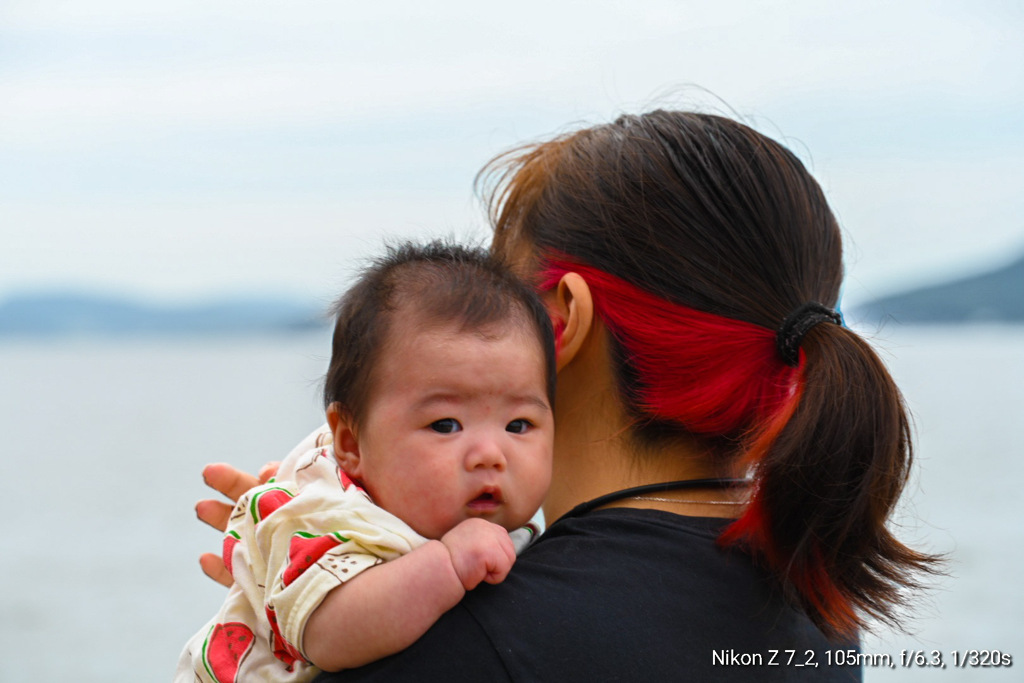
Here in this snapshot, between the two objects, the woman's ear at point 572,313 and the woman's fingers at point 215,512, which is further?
the woman's fingers at point 215,512

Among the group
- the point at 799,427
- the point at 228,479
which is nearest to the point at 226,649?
the point at 228,479

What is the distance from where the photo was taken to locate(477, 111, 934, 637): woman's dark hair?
1319 millimetres

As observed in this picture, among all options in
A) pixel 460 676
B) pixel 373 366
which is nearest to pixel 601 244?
pixel 373 366

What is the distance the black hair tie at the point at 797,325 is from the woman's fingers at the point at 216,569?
37.5 inches

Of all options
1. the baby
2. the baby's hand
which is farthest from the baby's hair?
the baby's hand

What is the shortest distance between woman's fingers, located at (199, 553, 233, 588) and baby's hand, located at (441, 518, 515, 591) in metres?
0.59

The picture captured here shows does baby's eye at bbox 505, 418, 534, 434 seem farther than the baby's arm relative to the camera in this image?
Yes

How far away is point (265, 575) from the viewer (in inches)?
53.6

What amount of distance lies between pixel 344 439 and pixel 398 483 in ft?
0.51

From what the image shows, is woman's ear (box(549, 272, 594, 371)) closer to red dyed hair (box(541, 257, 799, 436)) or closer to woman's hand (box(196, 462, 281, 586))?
red dyed hair (box(541, 257, 799, 436))

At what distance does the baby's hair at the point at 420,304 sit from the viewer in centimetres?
136

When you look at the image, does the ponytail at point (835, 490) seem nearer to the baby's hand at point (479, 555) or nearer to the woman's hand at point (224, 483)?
the baby's hand at point (479, 555)

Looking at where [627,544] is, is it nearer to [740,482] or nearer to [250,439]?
[740,482]

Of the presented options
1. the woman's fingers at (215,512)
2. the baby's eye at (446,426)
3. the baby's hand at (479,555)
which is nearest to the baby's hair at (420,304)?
the baby's eye at (446,426)
